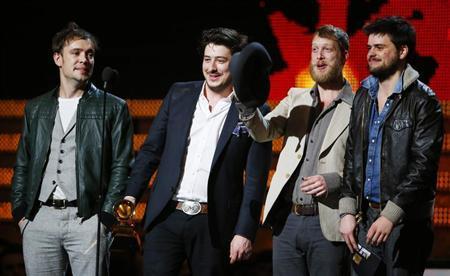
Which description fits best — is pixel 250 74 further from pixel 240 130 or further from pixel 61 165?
pixel 61 165

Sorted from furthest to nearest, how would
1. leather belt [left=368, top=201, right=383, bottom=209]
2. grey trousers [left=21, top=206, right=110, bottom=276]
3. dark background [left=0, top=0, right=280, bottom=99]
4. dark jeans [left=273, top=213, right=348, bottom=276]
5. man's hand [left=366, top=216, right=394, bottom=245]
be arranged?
dark background [left=0, top=0, right=280, bottom=99] < grey trousers [left=21, top=206, right=110, bottom=276] < dark jeans [left=273, top=213, right=348, bottom=276] < leather belt [left=368, top=201, right=383, bottom=209] < man's hand [left=366, top=216, right=394, bottom=245]

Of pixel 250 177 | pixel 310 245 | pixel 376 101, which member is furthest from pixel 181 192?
pixel 376 101

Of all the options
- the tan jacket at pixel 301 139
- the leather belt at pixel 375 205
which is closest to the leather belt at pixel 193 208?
the tan jacket at pixel 301 139

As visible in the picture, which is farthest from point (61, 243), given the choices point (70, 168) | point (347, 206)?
point (347, 206)

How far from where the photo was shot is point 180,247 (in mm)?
3816

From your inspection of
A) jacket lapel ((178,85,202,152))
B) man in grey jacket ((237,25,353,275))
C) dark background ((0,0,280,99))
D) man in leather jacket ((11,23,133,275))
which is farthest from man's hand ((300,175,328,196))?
dark background ((0,0,280,99))

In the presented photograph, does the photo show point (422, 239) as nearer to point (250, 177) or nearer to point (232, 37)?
point (250, 177)

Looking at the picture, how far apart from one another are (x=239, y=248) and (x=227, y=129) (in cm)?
55

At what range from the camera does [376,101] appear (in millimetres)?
3637

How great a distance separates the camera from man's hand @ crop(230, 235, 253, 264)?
12.4 ft

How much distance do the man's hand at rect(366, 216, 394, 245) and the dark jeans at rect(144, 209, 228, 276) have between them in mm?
749

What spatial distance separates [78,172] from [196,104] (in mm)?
718

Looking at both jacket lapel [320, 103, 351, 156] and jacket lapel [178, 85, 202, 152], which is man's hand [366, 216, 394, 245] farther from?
jacket lapel [178, 85, 202, 152]

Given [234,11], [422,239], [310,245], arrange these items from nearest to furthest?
[422,239], [310,245], [234,11]
